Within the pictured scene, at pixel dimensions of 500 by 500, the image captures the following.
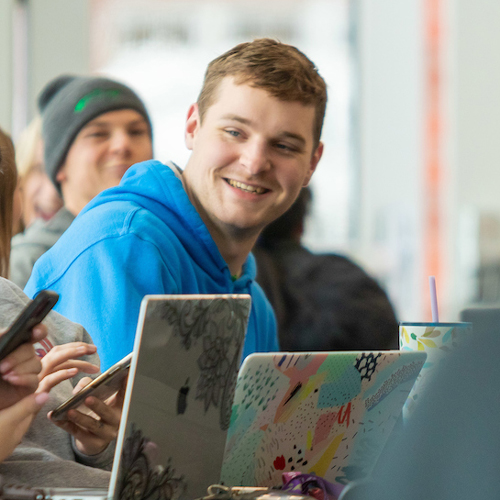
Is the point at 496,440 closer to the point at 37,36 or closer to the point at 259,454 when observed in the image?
the point at 259,454

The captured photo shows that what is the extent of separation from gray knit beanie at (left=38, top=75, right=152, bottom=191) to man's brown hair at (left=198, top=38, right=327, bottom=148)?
68cm

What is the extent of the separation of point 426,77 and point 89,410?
22.3 feet

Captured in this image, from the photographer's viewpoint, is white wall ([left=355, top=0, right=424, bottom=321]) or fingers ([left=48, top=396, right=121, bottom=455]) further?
white wall ([left=355, top=0, right=424, bottom=321])

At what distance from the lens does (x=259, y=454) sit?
0.79 metres

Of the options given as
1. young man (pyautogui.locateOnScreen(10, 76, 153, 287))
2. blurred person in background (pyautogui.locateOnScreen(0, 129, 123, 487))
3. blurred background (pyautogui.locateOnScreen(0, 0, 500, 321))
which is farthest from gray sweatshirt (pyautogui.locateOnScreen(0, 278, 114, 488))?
blurred background (pyautogui.locateOnScreen(0, 0, 500, 321))

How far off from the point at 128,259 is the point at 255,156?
0.28 metres

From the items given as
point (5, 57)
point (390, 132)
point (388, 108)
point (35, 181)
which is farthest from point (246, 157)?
point (388, 108)

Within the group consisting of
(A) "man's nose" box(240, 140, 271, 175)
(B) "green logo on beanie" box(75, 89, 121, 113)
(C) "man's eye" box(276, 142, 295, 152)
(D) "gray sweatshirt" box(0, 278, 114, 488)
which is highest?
(B) "green logo on beanie" box(75, 89, 121, 113)

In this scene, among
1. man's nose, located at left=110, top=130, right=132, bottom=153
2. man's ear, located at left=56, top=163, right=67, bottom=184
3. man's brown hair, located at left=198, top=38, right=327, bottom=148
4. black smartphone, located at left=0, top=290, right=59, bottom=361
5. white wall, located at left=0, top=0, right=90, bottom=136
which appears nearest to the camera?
black smartphone, located at left=0, top=290, right=59, bottom=361

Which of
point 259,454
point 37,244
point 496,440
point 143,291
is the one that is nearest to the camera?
point 496,440

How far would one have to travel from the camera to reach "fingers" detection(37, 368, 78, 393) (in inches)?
31.2

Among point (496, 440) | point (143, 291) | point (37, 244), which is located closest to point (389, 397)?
point (496, 440)

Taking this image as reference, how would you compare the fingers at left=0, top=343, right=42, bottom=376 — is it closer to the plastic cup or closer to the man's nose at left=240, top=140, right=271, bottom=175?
the plastic cup

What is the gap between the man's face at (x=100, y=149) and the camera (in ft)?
6.31
